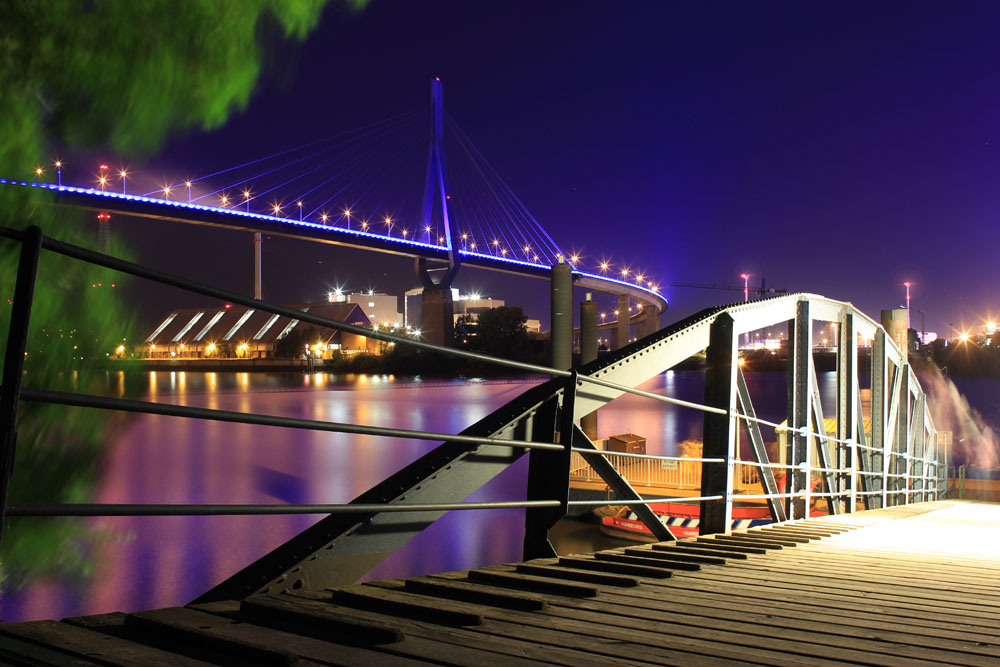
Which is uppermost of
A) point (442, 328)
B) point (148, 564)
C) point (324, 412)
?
point (442, 328)

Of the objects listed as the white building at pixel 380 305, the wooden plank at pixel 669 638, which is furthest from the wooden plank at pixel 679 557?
the white building at pixel 380 305

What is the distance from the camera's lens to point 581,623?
78.1 inches

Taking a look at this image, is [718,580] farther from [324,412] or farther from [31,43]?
[324,412]

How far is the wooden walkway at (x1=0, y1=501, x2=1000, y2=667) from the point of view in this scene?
5.10 feet

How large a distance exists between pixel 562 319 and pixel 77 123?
36412 mm

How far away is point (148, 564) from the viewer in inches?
976

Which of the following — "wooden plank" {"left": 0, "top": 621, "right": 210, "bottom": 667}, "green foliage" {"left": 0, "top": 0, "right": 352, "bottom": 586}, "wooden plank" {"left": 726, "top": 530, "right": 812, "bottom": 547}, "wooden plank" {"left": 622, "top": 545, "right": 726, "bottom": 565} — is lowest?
"wooden plank" {"left": 726, "top": 530, "right": 812, "bottom": 547}

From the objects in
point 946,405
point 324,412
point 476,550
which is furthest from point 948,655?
point 946,405

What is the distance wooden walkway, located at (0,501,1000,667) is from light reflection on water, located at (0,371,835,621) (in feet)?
10.8

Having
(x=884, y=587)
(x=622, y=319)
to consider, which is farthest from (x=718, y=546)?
(x=622, y=319)

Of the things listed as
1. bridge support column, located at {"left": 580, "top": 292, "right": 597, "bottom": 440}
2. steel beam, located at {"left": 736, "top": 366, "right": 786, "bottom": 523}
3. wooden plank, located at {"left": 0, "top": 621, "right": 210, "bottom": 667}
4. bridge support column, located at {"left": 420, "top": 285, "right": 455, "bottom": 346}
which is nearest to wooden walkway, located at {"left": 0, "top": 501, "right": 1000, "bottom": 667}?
wooden plank, located at {"left": 0, "top": 621, "right": 210, "bottom": 667}

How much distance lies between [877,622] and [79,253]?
2.19m

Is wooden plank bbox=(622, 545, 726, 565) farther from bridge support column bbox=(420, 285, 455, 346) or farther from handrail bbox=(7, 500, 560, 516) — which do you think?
bridge support column bbox=(420, 285, 455, 346)

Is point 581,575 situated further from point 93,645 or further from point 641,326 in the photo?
point 641,326
